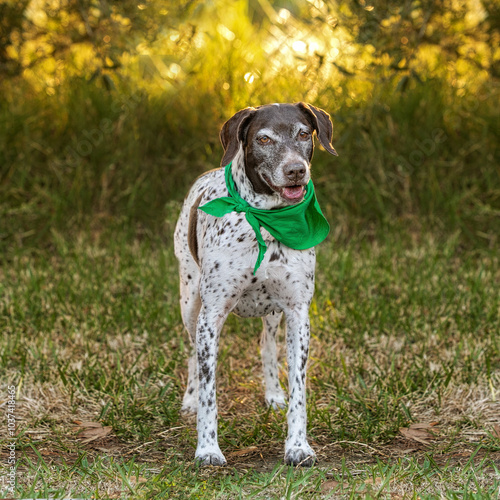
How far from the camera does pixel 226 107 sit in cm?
787

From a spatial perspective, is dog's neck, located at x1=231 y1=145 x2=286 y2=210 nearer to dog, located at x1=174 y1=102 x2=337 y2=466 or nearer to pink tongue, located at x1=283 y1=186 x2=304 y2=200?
dog, located at x1=174 y1=102 x2=337 y2=466

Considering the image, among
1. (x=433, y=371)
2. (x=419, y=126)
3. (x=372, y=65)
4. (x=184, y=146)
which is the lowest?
(x=433, y=371)

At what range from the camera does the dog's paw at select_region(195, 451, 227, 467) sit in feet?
A: 11.2

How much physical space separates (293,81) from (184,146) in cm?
141

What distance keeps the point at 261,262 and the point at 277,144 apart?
0.57m

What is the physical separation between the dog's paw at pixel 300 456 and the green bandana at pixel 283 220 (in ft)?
2.84

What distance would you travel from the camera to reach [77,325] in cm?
523

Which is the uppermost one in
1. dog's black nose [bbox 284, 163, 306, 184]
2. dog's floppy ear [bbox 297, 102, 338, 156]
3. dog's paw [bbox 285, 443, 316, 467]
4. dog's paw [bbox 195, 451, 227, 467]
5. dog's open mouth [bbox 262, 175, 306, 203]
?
dog's floppy ear [bbox 297, 102, 338, 156]

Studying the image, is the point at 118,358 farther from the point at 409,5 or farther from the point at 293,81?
the point at 409,5

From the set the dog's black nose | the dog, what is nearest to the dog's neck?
the dog

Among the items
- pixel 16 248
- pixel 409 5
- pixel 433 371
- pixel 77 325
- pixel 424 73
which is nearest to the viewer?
pixel 433 371

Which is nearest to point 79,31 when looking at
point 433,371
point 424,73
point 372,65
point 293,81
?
point 293,81

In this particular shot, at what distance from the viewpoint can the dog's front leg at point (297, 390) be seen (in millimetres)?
3445

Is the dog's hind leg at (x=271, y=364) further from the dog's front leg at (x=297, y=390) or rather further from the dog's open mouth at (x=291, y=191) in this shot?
the dog's open mouth at (x=291, y=191)
